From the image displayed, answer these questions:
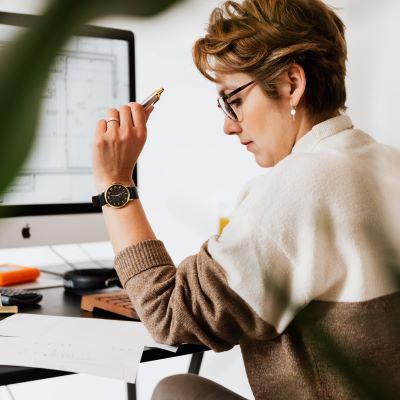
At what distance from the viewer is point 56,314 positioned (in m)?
1.05

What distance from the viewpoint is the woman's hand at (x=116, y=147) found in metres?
0.96

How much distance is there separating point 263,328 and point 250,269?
0.08 metres

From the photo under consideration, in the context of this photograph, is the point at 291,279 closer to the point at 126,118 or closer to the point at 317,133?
the point at 317,133

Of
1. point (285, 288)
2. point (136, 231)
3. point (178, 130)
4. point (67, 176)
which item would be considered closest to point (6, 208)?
point (285, 288)

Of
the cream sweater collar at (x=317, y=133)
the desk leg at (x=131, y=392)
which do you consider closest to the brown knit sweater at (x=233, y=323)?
the cream sweater collar at (x=317, y=133)

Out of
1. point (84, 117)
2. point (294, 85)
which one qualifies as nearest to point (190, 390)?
point (294, 85)

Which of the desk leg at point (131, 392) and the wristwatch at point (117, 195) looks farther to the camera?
the desk leg at point (131, 392)

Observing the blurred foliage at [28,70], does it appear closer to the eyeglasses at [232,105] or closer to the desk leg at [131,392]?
the eyeglasses at [232,105]

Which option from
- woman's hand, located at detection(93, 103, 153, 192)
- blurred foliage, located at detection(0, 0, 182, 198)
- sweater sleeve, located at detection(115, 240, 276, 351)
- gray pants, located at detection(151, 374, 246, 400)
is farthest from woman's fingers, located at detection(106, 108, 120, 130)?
blurred foliage, located at detection(0, 0, 182, 198)

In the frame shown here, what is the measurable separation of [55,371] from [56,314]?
283 millimetres

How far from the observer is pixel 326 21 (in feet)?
3.19

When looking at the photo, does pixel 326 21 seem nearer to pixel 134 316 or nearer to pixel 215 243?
pixel 215 243

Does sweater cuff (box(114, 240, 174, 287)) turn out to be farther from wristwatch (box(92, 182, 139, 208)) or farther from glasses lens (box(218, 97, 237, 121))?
glasses lens (box(218, 97, 237, 121))

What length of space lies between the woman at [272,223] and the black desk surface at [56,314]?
0.03m
